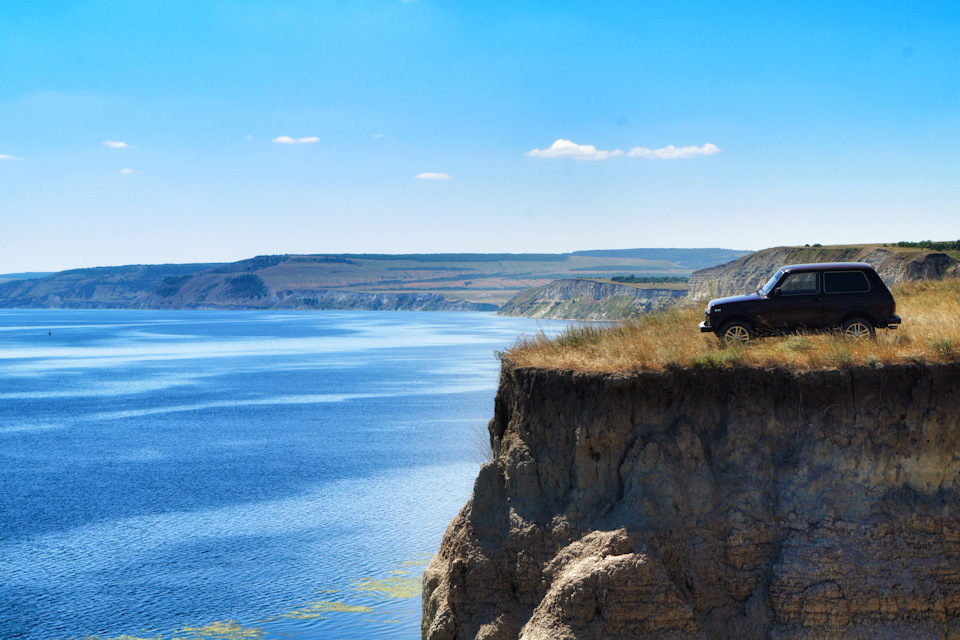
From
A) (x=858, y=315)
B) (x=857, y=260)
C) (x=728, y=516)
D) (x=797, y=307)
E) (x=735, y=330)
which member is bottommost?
(x=728, y=516)

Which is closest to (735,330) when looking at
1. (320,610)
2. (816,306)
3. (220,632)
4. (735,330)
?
(735,330)

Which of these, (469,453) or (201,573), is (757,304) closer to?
(201,573)

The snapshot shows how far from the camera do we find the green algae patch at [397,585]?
22906 mm

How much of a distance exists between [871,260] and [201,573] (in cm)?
8164

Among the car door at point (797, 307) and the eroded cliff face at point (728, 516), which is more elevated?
the car door at point (797, 307)

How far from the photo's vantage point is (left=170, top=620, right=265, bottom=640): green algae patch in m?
20.2

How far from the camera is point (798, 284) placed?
52.5 feet

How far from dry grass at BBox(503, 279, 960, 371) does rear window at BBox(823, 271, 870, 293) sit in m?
1.02

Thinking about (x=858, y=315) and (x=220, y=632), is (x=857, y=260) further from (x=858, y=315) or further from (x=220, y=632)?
(x=220, y=632)

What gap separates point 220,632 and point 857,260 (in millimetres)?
88046

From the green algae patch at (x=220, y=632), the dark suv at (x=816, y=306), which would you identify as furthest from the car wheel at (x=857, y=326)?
the green algae patch at (x=220, y=632)

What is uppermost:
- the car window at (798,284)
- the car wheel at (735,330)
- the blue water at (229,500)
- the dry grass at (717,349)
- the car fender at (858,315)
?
the car window at (798,284)

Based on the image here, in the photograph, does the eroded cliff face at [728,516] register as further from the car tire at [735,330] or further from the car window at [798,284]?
the car window at [798,284]

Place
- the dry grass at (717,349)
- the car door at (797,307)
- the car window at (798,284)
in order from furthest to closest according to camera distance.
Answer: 1. the car window at (798,284)
2. the car door at (797,307)
3. the dry grass at (717,349)
